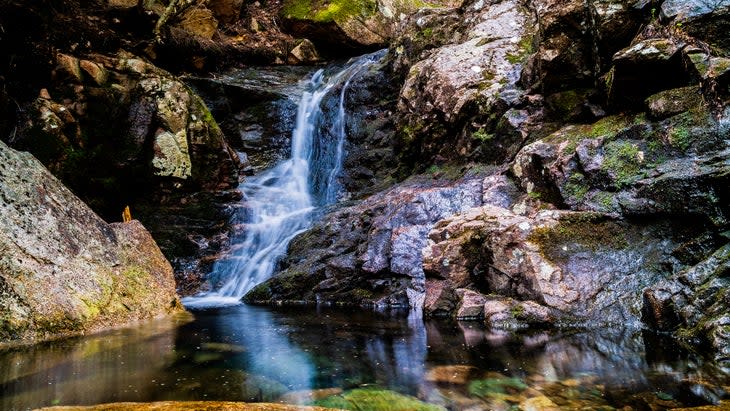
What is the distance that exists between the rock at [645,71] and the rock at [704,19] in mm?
386

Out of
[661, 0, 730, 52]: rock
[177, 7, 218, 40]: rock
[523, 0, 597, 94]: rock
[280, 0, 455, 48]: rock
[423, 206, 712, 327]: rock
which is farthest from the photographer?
[280, 0, 455, 48]: rock

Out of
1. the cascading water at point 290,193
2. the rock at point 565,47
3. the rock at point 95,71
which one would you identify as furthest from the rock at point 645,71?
the rock at point 95,71

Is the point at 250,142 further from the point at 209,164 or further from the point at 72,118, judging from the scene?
the point at 72,118

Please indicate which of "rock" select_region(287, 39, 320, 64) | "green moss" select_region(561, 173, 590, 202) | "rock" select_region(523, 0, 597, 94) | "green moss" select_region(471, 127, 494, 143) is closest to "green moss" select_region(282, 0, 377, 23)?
"rock" select_region(287, 39, 320, 64)

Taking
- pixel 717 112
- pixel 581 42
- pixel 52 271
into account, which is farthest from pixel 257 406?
pixel 581 42

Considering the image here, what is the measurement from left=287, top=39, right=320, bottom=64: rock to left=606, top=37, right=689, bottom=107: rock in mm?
14742

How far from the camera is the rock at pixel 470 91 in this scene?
10.3 metres

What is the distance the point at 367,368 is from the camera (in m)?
4.04

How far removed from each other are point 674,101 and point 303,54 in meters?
16.0

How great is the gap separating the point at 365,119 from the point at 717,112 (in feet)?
34.3

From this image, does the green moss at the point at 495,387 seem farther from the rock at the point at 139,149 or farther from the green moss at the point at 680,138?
the rock at the point at 139,149

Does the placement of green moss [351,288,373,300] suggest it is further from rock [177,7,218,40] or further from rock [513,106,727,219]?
rock [177,7,218,40]

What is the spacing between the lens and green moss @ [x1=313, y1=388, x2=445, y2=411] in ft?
10.1

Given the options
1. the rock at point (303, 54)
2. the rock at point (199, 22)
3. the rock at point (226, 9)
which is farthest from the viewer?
the rock at point (303, 54)
